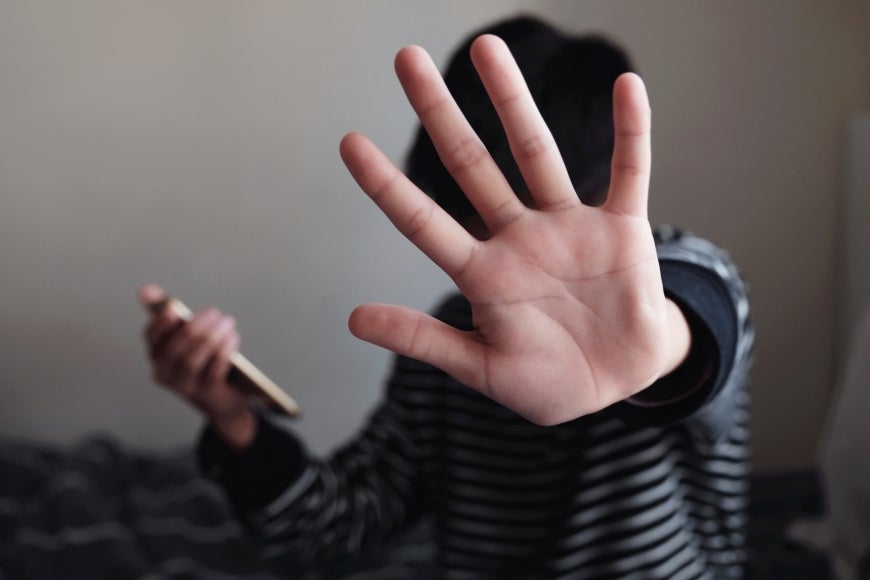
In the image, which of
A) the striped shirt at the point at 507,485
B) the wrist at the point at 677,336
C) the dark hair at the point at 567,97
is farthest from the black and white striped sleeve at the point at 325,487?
the wrist at the point at 677,336

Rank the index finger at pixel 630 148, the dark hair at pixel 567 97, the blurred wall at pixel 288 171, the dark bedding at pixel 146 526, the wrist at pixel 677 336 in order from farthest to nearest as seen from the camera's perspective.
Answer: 1. the blurred wall at pixel 288 171
2. the dark bedding at pixel 146 526
3. the dark hair at pixel 567 97
4. the wrist at pixel 677 336
5. the index finger at pixel 630 148

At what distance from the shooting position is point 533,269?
1.22 feet

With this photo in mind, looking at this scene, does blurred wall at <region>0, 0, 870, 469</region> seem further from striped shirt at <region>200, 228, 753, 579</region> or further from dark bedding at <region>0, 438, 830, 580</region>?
striped shirt at <region>200, 228, 753, 579</region>

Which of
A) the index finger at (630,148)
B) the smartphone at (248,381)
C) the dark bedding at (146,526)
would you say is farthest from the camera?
the dark bedding at (146,526)

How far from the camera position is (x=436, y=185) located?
58cm

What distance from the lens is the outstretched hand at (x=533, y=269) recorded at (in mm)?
365

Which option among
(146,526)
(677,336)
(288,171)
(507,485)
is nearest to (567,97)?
(677,336)

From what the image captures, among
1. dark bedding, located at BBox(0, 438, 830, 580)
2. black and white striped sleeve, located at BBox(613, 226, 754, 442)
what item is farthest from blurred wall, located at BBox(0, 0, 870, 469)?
black and white striped sleeve, located at BBox(613, 226, 754, 442)

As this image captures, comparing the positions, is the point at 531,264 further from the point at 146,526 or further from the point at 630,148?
the point at 146,526

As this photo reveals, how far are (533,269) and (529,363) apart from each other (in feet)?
0.15

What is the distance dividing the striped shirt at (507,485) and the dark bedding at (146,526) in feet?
0.67

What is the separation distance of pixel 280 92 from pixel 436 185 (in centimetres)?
60

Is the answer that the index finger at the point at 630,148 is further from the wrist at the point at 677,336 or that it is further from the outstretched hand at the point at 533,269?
the wrist at the point at 677,336

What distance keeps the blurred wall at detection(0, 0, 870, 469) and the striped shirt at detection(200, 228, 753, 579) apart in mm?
383
